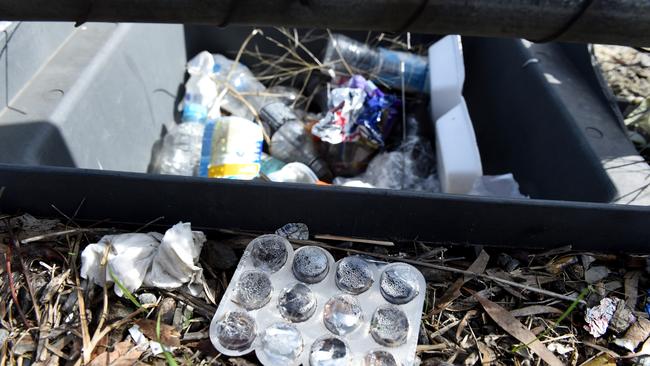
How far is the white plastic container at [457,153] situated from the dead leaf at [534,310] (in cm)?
72

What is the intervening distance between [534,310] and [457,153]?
2.77 feet

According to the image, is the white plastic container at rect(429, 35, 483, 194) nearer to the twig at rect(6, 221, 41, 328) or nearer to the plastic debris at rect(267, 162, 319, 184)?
the plastic debris at rect(267, 162, 319, 184)

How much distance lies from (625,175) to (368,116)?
96 cm

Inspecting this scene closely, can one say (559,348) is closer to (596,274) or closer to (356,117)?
(596,274)

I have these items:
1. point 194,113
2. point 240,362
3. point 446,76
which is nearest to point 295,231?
point 240,362

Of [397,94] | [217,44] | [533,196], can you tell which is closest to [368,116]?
[397,94]

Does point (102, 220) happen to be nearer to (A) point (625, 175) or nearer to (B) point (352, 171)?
(B) point (352, 171)

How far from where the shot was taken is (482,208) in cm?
122

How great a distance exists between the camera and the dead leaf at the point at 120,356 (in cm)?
107

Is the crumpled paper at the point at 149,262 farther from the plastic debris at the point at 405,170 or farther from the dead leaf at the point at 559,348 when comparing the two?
the plastic debris at the point at 405,170

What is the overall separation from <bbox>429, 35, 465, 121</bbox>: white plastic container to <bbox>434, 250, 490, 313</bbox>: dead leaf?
3.35ft

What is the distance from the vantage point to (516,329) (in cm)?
117

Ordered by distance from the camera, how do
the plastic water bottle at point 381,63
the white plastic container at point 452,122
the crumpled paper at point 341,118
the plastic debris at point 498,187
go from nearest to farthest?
the plastic debris at point 498,187 < the white plastic container at point 452,122 < the crumpled paper at point 341,118 < the plastic water bottle at point 381,63

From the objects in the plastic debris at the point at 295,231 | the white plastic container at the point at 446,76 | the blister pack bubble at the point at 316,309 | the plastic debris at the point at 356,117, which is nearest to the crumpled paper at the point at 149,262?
the blister pack bubble at the point at 316,309
